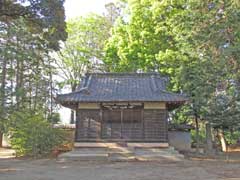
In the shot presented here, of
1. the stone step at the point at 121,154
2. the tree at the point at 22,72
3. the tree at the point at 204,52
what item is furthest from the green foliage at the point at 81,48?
the stone step at the point at 121,154

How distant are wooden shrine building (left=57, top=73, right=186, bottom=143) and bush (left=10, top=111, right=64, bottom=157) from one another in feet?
6.21

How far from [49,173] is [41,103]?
2375cm

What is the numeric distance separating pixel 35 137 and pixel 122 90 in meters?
5.88

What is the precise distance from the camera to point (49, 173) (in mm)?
13109

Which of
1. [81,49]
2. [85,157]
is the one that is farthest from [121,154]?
[81,49]

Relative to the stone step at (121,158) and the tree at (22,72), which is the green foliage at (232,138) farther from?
the tree at (22,72)

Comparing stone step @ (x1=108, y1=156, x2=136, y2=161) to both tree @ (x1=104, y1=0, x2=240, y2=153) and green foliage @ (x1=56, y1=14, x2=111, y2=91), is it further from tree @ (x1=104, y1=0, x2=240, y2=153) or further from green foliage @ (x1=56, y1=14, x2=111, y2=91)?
green foliage @ (x1=56, y1=14, x2=111, y2=91)

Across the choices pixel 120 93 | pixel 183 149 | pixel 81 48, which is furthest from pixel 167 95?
pixel 81 48

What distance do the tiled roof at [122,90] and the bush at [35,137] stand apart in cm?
224

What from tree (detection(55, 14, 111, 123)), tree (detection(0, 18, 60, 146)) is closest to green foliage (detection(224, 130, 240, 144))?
tree (detection(0, 18, 60, 146))

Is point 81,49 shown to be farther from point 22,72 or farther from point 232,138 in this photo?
point 232,138

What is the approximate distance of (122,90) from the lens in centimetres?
2203

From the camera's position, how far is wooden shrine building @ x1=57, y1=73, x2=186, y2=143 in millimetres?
20422

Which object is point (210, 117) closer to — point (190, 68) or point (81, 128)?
point (190, 68)
